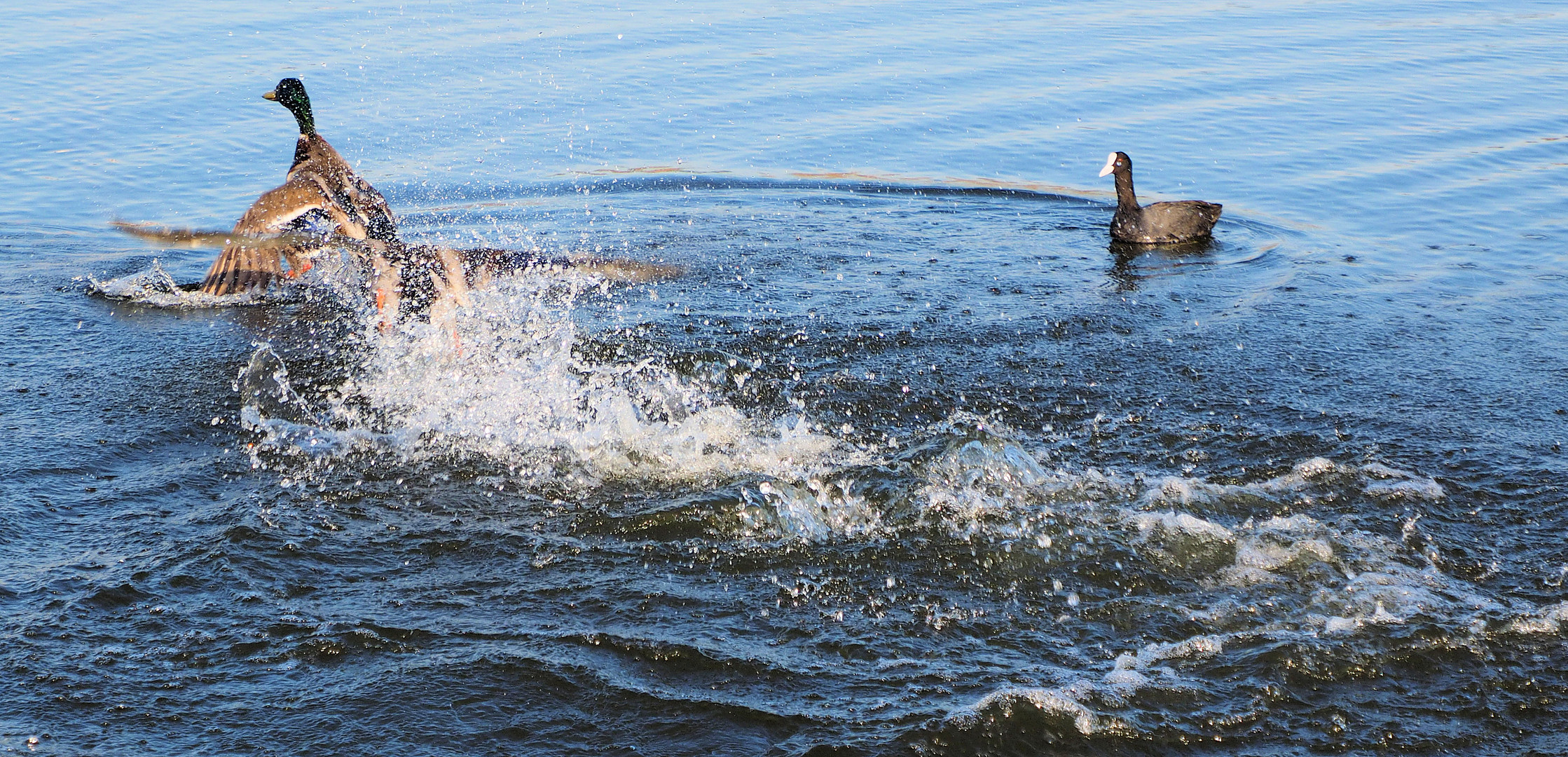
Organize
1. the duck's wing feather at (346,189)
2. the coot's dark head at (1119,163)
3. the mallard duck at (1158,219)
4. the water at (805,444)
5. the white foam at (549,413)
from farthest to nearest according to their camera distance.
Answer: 1. the coot's dark head at (1119,163)
2. the mallard duck at (1158,219)
3. the duck's wing feather at (346,189)
4. the white foam at (549,413)
5. the water at (805,444)

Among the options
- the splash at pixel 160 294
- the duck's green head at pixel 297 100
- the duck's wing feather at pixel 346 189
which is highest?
the duck's green head at pixel 297 100

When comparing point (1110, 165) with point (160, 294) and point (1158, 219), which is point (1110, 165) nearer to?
point (1158, 219)

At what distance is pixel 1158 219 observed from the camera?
8.75 metres

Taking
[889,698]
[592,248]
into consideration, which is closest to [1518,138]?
[592,248]

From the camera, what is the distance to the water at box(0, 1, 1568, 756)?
3.88 m

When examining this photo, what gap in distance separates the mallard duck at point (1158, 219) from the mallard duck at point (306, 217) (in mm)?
4849

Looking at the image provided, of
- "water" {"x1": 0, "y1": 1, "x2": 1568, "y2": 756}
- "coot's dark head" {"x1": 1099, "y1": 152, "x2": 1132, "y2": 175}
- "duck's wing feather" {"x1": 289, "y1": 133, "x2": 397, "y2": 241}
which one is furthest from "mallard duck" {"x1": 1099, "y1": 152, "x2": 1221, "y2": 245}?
"duck's wing feather" {"x1": 289, "y1": 133, "x2": 397, "y2": 241}

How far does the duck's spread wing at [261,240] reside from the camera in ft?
23.3

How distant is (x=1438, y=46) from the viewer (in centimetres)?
1449

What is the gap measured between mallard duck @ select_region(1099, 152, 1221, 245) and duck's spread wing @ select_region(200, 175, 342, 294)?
5142 mm

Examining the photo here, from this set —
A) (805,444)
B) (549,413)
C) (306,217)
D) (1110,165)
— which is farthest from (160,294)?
(1110,165)

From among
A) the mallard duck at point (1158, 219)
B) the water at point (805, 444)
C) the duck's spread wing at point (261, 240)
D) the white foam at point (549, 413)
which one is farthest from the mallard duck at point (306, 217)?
the mallard duck at point (1158, 219)

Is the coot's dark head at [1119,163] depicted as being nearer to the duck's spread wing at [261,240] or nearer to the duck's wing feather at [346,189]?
the duck's wing feather at [346,189]

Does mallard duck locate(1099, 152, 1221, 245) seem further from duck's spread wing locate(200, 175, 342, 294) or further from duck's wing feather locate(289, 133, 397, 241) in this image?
duck's spread wing locate(200, 175, 342, 294)
